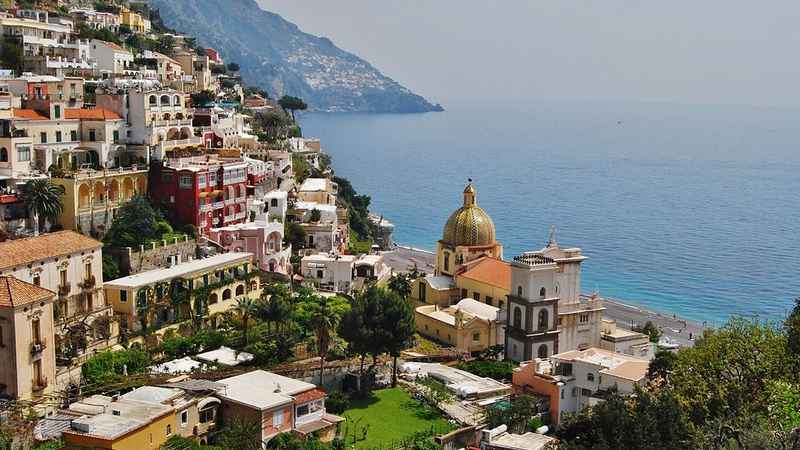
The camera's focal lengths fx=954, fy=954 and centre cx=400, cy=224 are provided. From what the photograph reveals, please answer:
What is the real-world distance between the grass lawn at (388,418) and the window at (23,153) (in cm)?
1936

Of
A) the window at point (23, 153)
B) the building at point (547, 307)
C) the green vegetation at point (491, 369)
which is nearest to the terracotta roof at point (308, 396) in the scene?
the green vegetation at point (491, 369)

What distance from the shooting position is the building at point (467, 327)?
44906mm

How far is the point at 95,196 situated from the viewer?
44281 mm

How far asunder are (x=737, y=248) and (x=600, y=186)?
160 feet

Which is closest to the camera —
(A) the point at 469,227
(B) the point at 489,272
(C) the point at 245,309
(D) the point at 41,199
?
(C) the point at 245,309

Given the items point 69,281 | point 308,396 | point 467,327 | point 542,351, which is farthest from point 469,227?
point 69,281

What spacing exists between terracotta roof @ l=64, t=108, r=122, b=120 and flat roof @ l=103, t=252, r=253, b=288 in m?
10.2

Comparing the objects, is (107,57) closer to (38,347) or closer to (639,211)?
(38,347)

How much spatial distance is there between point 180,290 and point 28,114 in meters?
13.2

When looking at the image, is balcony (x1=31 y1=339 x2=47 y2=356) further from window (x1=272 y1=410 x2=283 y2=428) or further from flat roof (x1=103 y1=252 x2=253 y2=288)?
window (x1=272 y1=410 x2=283 y2=428)

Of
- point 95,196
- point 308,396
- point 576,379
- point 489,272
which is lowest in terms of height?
point 576,379

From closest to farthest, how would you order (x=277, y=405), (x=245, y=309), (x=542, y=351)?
(x=277, y=405) < (x=245, y=309) < (x=542, y=351)

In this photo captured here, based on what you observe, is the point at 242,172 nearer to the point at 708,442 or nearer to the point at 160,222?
the point at 160,222

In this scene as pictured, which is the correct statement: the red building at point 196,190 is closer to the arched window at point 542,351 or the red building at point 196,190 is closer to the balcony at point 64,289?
the balcony at point 64,289
